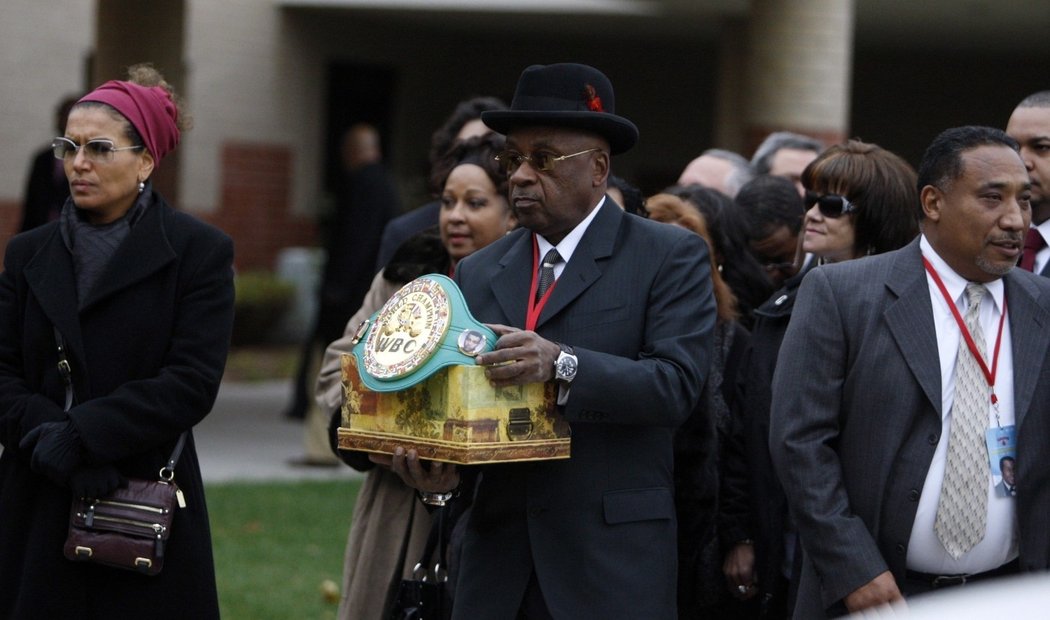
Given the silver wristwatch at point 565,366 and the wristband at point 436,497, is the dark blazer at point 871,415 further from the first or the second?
the wristband at point 436,497

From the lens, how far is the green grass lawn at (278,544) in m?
7.93

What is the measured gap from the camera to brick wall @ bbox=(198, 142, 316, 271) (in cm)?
1805

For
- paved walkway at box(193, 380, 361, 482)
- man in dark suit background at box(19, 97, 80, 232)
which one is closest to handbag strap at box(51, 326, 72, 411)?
man in dark suit background at box(19, 97, 80, 232)

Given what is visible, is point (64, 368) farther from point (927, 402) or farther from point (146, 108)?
point (927, 402)

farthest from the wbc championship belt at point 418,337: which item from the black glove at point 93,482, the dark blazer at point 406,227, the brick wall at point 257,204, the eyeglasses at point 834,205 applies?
the brick wall at point 257,204

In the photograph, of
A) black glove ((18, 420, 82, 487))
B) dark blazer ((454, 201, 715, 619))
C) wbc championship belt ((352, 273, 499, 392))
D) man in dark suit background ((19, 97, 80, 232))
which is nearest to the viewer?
wbc championship belt ((352, 273, 499, 392))

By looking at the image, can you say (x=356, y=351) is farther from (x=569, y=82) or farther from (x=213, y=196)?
(x=213, y=196)

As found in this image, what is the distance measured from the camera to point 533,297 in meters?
4.30

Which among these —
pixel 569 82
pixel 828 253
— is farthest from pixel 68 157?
pixel 828 253

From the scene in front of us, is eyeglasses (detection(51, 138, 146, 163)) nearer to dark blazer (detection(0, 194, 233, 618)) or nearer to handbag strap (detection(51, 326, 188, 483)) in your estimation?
dark blazer (detection(0, 194, 233, 618))

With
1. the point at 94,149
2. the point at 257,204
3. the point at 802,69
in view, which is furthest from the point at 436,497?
the point at 257,204

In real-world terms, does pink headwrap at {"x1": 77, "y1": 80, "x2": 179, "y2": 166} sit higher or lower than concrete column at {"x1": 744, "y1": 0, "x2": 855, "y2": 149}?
lower

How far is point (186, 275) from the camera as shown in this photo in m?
4.90

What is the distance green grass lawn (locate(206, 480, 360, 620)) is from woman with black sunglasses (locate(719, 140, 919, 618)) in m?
3.13
